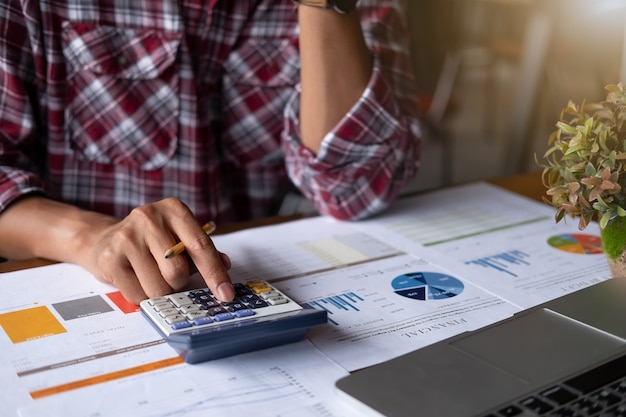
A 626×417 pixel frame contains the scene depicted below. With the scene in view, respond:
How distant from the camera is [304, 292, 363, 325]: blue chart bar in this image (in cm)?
76

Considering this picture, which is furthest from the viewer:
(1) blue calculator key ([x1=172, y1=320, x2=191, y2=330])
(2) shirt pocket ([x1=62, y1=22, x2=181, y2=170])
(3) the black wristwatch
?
(2) shirt pocket ([x1=62, y1=22, x2=181, y2=170])

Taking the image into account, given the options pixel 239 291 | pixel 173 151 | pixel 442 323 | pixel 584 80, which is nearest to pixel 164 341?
pixel 239 291

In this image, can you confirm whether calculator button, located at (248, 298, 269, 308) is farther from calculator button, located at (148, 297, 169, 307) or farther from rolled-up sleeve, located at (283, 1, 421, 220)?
rolled-up sleeve, located at (283, 1, 421, 220)

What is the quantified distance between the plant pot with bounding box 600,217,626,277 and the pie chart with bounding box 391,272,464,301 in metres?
0.15

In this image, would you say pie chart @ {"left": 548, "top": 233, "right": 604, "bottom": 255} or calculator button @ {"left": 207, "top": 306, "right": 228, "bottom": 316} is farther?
pie chart @ {"left": 548, "top": 233, "right": 604, "bottom": 255}

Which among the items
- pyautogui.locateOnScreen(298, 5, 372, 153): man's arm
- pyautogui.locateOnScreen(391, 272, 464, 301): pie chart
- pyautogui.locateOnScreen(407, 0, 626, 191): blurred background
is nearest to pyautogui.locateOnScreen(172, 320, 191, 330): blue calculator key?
pyautogui.locateOnScreen(391, 272, 464, 301): pie chart

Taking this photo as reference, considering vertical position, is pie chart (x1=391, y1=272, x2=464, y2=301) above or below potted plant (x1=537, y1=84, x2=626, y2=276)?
below

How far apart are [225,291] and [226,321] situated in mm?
54

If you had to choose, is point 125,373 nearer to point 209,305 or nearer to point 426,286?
point 209,305

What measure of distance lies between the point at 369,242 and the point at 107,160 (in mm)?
449

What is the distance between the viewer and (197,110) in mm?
1165

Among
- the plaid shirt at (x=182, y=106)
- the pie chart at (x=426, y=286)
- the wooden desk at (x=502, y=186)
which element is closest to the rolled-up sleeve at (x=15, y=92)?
the plaid shirt at (x=182, y=106)

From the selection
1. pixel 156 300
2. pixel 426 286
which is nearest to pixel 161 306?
pixel 156 300

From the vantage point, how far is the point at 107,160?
1.17m
